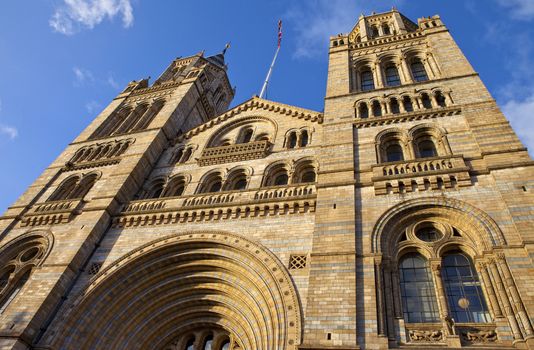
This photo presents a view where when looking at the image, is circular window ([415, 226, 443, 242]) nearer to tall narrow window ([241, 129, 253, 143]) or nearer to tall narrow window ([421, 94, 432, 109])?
tall narrow window ([421, 94, 432, 109])

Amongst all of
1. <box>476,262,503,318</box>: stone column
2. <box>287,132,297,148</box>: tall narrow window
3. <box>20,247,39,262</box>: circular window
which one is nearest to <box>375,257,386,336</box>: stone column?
<box>476,262,503,318</box>: stone column

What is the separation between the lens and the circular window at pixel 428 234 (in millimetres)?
11948

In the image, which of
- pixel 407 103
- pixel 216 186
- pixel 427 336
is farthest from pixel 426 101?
pixel 427 336

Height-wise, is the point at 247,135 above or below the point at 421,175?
above

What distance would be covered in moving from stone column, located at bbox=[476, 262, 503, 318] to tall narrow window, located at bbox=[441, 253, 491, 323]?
265 millimetres

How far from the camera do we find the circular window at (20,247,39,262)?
15993 millimetres

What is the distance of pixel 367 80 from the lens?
69.1 feet

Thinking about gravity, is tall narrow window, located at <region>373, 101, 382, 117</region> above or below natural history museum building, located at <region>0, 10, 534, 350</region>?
above

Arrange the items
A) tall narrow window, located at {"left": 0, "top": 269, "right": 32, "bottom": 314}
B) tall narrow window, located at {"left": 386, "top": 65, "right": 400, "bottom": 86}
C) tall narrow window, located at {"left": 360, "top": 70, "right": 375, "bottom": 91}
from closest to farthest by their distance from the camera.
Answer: tall narrow window, located at {"left": 0, "top": 269, "right": 32, "bottom": 314} < tall narrow window, located at {"left": 386, "top": 65, "right": 400, "bottom": 86} < tall narrow window, located at {"left": 360, "top": 70, "right": 375, "bottom": 91}

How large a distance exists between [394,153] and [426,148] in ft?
4.01

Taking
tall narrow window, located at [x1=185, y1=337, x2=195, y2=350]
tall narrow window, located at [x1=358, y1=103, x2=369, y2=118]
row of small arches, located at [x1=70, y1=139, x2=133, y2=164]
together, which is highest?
tall narrow window, located at [x1=358, y1=103, x2=369, y2=118]

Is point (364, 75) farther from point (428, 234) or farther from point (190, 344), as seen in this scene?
point (190, 344)

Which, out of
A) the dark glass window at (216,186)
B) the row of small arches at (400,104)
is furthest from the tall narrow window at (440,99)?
the dark glass window at (216,186)

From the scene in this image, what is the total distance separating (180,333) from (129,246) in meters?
3.71
